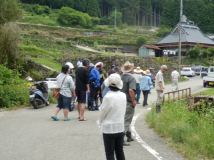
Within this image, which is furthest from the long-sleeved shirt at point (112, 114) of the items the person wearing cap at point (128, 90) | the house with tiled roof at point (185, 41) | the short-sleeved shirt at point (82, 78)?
the house with tiled roof at point (185, 41)

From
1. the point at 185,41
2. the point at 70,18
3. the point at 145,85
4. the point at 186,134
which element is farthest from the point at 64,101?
the point at 70,18

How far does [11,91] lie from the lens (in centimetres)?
1163

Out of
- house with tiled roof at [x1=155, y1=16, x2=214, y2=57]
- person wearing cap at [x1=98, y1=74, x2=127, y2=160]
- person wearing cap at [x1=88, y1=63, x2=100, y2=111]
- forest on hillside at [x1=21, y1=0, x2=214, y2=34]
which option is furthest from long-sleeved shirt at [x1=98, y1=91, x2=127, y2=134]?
forest on hillside at [x1=21, y1=0, x2=214, y2=34]

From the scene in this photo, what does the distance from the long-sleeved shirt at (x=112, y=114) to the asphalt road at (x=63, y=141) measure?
1.21 metres

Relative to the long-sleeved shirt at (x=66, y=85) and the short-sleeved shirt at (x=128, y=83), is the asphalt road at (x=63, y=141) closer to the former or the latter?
the long-sleeved shirt at (x=66, y=85)

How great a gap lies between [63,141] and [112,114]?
2.49 m

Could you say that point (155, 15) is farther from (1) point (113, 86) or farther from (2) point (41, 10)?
(1) point (113, 86)

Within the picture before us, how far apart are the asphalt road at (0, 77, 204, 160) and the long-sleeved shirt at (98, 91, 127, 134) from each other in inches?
47.7

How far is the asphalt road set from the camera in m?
5.35

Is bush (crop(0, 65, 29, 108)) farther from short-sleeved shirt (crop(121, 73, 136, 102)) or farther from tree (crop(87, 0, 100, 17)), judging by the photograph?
tree (crop(87, 0, 100, 17))

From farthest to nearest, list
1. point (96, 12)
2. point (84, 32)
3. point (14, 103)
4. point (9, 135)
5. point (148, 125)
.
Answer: point (96, 12)
point (84, 32)
point (14, 103)
point (148, 125)
point (9, 135)

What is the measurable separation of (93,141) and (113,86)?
2.45m

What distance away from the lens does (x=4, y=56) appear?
15172 millimetres

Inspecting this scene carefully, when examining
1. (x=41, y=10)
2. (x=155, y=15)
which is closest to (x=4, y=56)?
(x=41, y=10)
